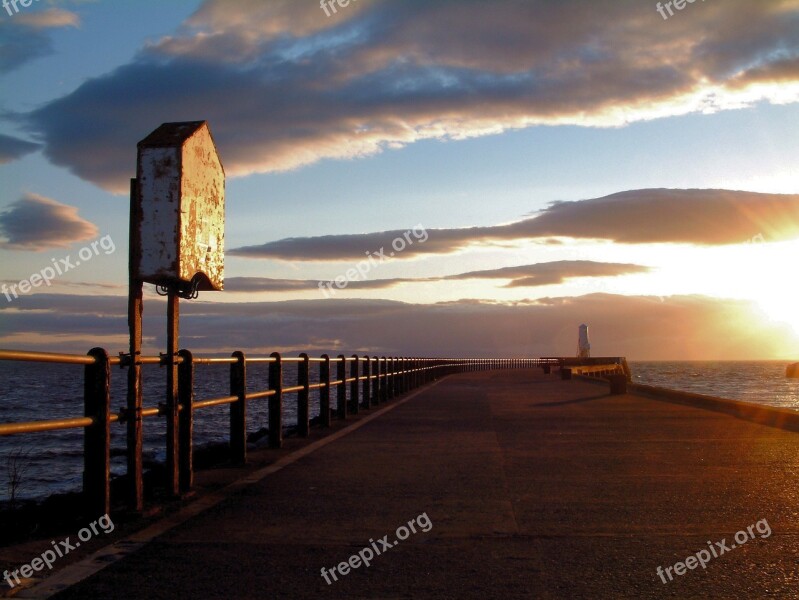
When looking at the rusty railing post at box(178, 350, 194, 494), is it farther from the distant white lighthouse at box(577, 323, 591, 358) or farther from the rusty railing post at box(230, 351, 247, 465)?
the distant white lighthouse at box(577, 323, 591, 358)

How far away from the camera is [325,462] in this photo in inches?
422

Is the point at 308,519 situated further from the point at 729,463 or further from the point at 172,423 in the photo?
the point at 729,463

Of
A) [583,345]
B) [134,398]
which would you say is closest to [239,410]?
[134,398]

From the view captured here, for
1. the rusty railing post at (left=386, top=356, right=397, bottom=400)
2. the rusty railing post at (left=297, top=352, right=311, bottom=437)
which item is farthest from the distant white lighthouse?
the rusty railing post at (left=297, top=352, right=311, bottom=437)

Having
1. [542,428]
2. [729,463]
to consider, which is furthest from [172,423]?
[542,428]

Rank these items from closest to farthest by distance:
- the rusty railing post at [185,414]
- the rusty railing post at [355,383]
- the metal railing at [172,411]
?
the metal railing at [172,411] → the rusty railing post at [185,414] → the rusty railing post at [355,383]

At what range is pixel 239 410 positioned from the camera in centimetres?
1027

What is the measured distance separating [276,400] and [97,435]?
5.36 metres

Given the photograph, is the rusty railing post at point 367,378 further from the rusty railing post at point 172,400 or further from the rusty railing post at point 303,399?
the rusty railing post at point 172,400

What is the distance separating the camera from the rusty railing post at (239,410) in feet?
33.5

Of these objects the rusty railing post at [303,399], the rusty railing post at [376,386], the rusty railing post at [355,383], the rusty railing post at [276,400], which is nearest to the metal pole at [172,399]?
the rusty railing post at [276,400]

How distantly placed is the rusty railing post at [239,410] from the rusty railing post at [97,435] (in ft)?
11.1

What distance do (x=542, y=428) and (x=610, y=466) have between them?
535 cm

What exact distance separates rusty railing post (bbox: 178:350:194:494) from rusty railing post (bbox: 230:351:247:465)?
145cm
